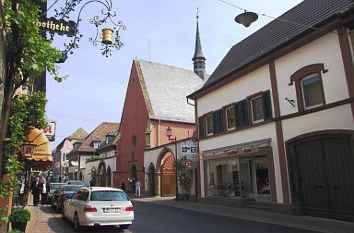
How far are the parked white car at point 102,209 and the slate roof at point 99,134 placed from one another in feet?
167

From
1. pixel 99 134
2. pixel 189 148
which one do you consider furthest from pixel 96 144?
pixel 189 148

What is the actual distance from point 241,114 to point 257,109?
4.00ft

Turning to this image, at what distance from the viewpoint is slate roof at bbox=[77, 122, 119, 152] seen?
63.1 m

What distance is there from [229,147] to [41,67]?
16.3m

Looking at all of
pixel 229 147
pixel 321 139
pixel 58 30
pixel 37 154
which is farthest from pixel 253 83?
pixel 58 30

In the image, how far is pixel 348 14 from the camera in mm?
13789

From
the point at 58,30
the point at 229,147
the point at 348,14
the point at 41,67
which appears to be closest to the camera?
the point at 41,67

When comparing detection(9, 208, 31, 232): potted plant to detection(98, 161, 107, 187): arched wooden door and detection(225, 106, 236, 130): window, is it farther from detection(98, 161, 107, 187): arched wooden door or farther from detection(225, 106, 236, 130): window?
detection(98, 161, 107, 187): arched wooden door

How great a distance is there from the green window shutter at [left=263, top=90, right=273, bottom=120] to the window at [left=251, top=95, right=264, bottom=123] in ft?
2.02

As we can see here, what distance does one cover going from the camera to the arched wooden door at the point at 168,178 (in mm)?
34469

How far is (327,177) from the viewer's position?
1441 centimetres

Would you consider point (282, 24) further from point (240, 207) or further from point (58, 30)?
point (58, 30)

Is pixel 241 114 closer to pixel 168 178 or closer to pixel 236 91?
pixel 236 91

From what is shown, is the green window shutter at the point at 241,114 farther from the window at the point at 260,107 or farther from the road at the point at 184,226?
the road at the point at 184,226
